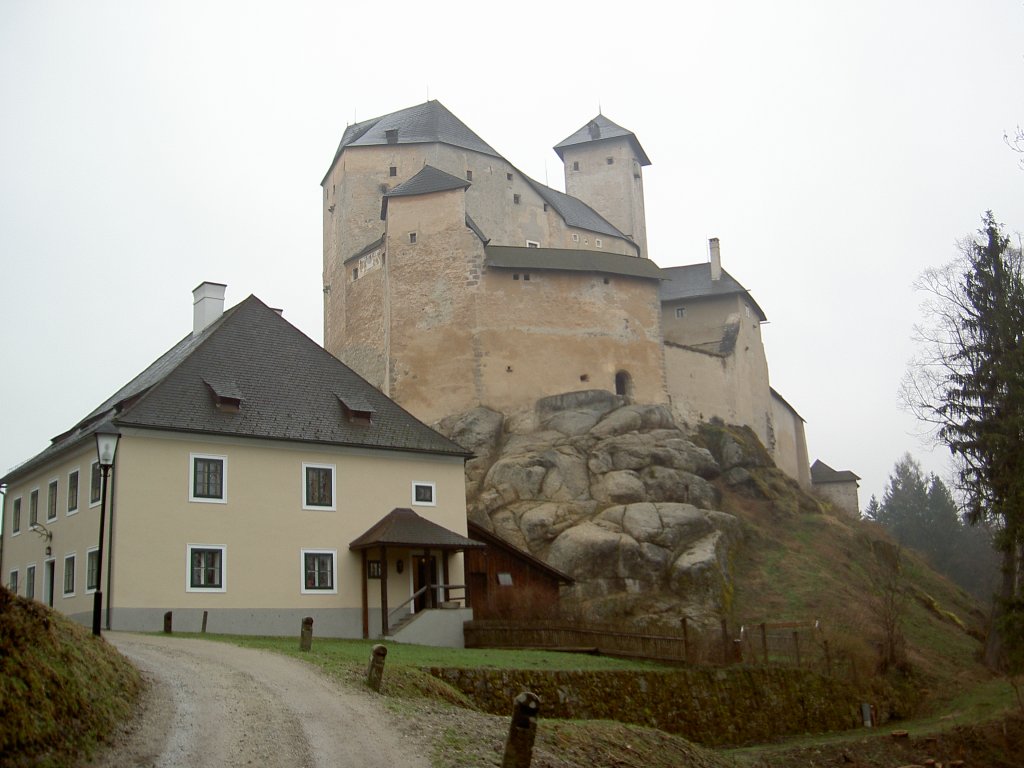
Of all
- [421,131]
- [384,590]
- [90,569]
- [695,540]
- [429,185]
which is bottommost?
[384,590]

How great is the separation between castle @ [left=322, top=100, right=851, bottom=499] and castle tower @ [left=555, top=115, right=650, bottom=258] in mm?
8294

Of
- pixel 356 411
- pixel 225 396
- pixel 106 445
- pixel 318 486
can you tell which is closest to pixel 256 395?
pixel 225 396

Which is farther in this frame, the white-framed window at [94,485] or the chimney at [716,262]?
the chimney at [716,262]

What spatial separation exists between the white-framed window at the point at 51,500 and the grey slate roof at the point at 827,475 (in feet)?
156

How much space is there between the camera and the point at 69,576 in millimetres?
27422

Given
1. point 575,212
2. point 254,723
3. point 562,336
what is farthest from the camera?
point 575,212

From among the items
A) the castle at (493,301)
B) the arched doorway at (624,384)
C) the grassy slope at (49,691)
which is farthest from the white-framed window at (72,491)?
the arched doorway at (624,384)

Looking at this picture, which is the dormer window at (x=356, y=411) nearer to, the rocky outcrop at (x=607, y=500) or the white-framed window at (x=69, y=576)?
the white-framed window at (x=69, y=576)

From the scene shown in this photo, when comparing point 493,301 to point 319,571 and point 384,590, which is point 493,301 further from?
point 384,590

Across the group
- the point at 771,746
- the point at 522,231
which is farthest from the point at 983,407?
the point at 522,231

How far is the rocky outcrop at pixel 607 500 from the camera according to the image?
34250 mm

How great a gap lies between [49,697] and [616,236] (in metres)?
53.4

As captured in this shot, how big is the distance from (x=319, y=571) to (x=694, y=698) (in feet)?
34.0

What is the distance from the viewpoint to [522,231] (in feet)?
182
